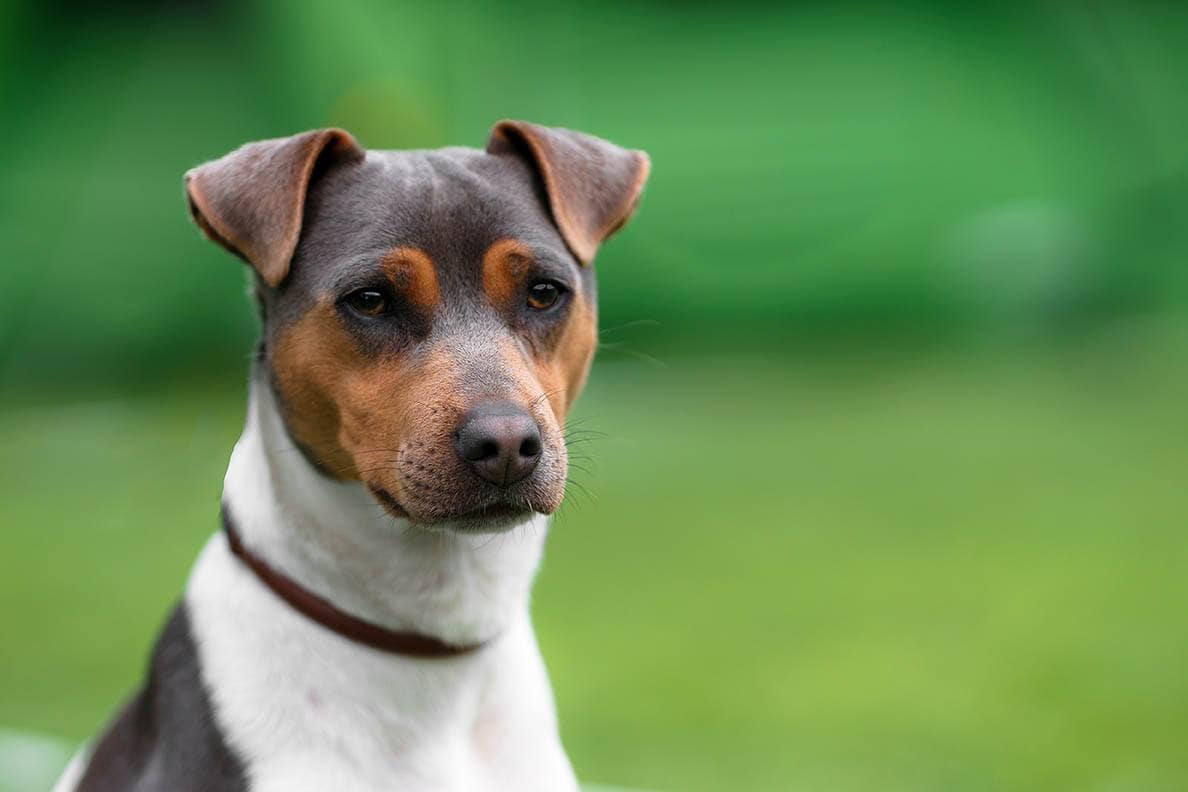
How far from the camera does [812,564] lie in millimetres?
8750

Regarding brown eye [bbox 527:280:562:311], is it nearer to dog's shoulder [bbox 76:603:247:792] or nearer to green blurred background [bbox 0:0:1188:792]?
dog's shoulder [bbox 76:603:247:792]

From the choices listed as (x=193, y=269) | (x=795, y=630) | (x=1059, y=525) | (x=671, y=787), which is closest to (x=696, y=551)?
(x=795, y=630)

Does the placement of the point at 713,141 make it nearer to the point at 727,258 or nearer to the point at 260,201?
the point at 727,258

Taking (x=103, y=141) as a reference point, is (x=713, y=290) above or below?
above

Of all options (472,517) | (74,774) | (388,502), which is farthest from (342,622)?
(74,774)

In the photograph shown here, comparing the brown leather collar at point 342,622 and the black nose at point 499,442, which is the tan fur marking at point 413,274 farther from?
the brown leather collar at point 342,622

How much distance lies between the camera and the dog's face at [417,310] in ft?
11.3

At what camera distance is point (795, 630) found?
7793mm

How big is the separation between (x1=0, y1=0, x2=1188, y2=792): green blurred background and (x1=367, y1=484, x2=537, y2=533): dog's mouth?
553 cm

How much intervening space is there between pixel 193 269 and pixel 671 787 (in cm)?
909

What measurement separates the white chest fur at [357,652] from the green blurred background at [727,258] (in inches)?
207

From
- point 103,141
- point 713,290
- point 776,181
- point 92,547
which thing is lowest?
point 92,547

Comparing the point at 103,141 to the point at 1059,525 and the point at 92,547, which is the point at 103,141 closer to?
the point at 92,547

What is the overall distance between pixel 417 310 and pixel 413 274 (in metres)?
0.08
